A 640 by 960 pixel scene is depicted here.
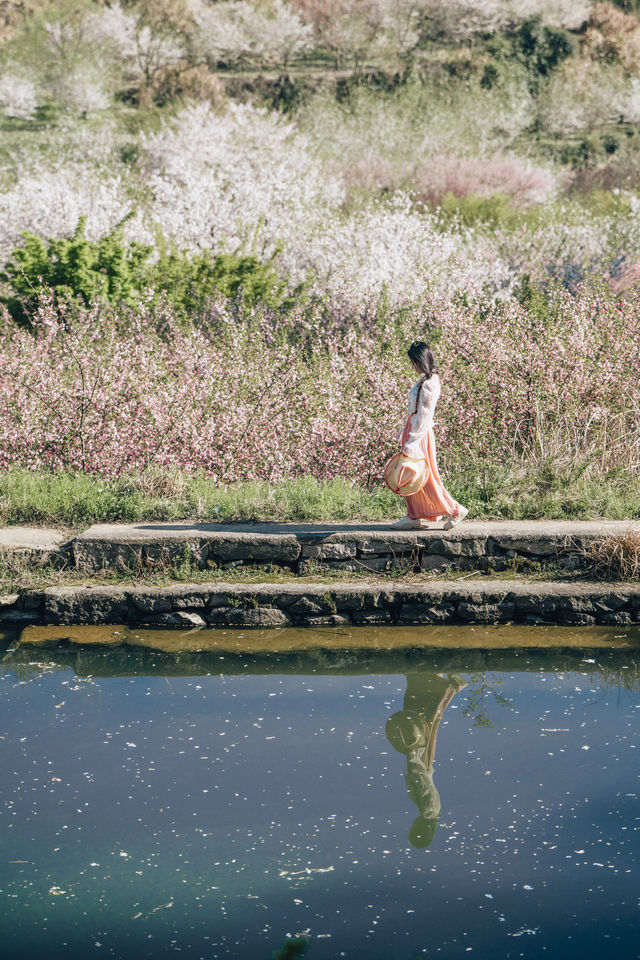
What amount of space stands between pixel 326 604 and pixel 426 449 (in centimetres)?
128

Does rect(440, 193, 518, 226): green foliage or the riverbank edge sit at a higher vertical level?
rect(440, 193, 518, 226): green foliage

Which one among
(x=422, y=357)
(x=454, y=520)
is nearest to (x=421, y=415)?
(x=422, y=357)

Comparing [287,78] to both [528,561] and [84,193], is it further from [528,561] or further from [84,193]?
[528,561]

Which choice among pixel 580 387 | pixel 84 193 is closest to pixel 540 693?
pixel 580 387

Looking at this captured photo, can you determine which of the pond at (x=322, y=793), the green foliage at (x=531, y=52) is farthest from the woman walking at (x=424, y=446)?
the green foliage at (x=531, y=52)

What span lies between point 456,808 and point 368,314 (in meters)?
10.5

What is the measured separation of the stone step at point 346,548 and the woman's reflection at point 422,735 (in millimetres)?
1172

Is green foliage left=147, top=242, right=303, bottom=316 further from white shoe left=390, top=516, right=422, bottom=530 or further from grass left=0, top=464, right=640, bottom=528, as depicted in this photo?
white shoe left=390, top=516, right=422, bottom=530

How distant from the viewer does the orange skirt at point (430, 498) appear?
6961 millimetres

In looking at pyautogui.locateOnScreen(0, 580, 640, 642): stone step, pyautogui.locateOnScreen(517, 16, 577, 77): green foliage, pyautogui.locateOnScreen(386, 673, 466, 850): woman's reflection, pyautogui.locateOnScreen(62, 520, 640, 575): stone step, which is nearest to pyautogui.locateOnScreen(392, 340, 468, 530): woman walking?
pyautogui.locateOnScreen(62, 520, 640, 575): stone step

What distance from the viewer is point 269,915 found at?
11.9 feet

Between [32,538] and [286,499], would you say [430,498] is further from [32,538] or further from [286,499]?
[32,538]

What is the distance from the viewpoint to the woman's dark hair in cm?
675

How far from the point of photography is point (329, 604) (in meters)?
6.69
